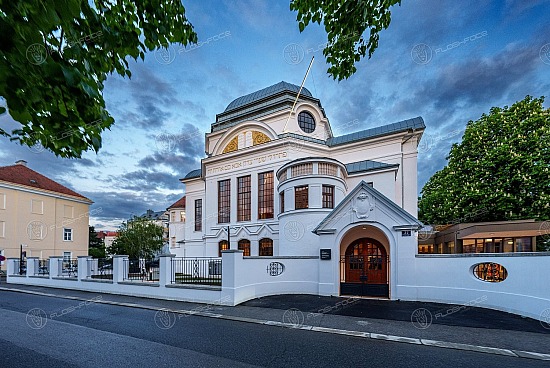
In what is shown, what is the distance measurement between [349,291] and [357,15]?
36.4 ft

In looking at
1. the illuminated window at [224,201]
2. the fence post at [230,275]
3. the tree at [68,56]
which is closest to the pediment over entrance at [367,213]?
the fence post at [230,275]

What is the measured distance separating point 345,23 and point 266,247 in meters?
19.3

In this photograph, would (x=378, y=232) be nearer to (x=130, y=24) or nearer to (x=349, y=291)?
(x=349, y=291)

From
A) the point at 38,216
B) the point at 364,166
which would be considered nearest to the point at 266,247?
the point at 364,166

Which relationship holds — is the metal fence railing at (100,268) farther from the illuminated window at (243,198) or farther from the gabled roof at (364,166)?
the gabled roof at (364,166)

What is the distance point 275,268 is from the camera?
1381 centimetres

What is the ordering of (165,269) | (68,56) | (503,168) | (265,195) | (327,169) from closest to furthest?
(68,56), (165,269), (327,169), (503,168), (265,195)

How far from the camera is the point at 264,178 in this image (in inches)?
944

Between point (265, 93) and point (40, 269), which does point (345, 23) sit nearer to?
point (40, 269)

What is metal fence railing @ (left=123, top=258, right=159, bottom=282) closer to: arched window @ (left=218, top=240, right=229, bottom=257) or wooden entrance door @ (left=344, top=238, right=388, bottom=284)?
wooden entrance door @ (left=344, top=238, right=388, bottom=284)

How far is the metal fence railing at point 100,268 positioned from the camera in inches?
667

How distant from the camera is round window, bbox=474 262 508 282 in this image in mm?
10406

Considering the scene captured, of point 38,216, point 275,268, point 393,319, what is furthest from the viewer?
point 38,216

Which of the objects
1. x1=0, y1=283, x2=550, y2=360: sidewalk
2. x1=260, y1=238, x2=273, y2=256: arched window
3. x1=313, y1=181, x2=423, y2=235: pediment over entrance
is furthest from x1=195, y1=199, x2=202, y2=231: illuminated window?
x1=313, y1=181, x2=423, y2=235: pediment over entrance
